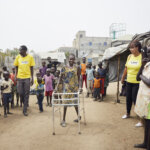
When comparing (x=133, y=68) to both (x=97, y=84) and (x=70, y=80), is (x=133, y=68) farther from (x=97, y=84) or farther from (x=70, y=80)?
(x=97, y=84)

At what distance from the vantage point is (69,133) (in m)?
3.40

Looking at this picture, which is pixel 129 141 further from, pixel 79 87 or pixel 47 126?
pixel 47 126

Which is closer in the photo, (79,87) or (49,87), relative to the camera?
(79,87)

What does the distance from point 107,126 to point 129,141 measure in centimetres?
83

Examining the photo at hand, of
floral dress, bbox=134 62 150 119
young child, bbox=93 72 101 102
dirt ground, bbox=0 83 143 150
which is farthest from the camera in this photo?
young child, bbox=93 72 101 102

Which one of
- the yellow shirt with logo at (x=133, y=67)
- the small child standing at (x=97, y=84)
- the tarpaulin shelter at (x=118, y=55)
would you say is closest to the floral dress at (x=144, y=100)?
the yellow shirt with logo at (x=133, y=67)

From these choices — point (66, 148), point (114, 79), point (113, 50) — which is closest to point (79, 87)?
point (66, 148)

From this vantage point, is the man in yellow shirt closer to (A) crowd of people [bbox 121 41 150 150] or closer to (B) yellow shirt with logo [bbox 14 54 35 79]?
(B) yellow shirt with logo [bbox 14 54 35 79]

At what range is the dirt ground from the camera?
2898 millimetres

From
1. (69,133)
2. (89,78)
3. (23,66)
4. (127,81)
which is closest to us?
(69,133)

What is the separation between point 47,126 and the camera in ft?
12.6

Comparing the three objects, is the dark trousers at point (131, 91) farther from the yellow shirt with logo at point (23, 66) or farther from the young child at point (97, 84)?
the yellow shirt with logo at point (23, 66)

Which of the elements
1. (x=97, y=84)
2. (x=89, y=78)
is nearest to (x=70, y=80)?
(x=97, y=84)

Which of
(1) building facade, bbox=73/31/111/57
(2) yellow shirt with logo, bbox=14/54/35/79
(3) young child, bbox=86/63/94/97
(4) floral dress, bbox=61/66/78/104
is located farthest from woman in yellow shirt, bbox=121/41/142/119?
(1) building facade, bbox=73/31/111/57
